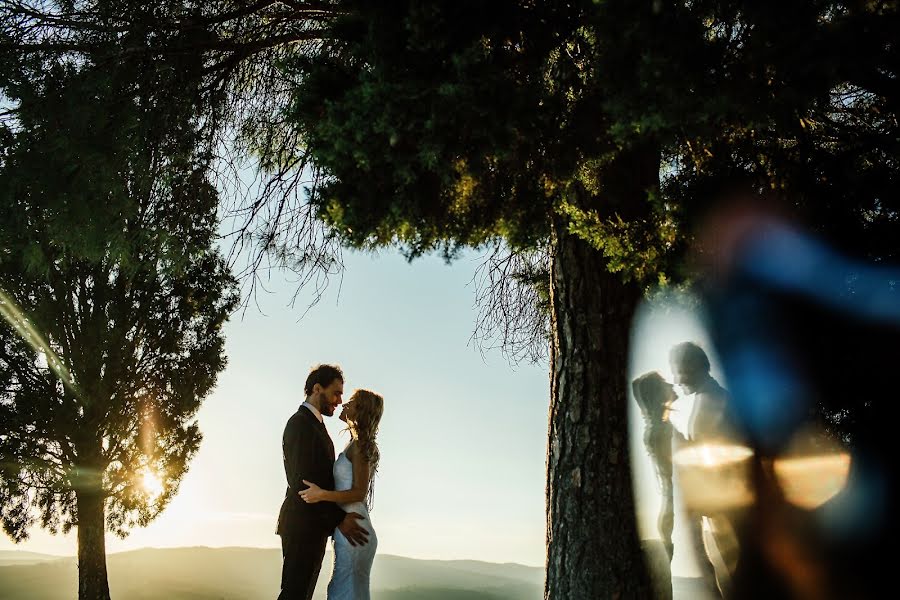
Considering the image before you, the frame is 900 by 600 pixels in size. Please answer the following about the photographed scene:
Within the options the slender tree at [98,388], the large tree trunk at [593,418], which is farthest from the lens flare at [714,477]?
the slender tree at [98,388]

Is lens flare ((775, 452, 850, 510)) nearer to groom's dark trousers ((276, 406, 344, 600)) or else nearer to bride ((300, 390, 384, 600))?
Result: bride ((300, 390, 384, 600))

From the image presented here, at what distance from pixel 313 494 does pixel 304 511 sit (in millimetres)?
150

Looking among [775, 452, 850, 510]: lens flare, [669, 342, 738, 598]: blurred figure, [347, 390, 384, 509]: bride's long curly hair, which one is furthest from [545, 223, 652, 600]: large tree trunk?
[347, 390, 384, 509]: bride's long curly hair

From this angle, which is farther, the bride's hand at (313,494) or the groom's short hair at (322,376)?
the groom's short hair at (322,376)

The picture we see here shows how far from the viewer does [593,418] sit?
461cm

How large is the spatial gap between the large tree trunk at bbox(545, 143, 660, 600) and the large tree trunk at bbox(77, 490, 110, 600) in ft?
31.4

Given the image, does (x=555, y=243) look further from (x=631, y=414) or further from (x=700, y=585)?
(x=700, y=585)

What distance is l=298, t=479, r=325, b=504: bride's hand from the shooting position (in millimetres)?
5015

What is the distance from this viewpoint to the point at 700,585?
4262 millimetres

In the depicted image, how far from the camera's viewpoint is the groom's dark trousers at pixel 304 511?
5000mm

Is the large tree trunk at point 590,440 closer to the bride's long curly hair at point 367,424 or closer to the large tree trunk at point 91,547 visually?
the bride's long curly hair at point 367,424

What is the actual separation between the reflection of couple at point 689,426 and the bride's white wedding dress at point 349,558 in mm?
2100

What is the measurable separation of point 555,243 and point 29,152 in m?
4.08

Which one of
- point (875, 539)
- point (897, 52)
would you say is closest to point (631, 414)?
point (875, 539)
